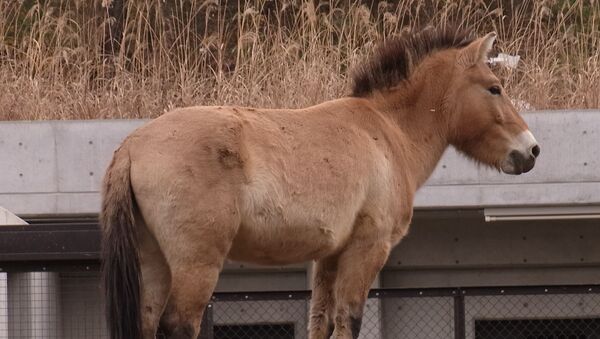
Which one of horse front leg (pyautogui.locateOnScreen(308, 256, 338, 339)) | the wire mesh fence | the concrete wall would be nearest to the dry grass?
the concrete wall

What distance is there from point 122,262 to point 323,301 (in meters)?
1.56

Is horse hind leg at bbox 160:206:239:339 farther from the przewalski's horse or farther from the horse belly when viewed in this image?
the horse belly

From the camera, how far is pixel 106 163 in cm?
947

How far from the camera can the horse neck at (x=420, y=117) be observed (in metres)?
7.23

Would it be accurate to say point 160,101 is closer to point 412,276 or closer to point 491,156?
point 412,276

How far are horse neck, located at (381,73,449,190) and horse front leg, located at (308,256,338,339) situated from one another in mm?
755

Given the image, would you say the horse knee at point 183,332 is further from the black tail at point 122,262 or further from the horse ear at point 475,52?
the horse ear at point 475,52

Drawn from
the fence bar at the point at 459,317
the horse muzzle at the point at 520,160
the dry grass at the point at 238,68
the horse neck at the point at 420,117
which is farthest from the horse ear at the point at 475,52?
the dry grass at the point at 238,68

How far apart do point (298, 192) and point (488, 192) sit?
11.6 ft

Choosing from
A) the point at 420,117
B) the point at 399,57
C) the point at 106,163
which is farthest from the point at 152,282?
the point at 106,163

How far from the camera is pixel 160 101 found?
1128 cm

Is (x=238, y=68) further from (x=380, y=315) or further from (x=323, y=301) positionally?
(x=323, y=301)

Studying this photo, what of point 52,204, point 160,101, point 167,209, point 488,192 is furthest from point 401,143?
Answer: point 160,101

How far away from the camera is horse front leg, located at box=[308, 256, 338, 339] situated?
6.95m
